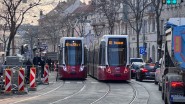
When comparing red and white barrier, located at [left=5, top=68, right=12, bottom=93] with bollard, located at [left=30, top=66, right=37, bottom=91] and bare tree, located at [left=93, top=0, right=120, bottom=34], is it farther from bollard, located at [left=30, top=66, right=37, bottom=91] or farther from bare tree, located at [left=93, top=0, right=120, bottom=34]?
bare tree, located at [left=93, top=0, right=120, bottom=34]

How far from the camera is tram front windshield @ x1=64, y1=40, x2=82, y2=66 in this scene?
43.9 m

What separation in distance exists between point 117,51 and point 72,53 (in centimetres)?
595

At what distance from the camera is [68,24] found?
108312 mm

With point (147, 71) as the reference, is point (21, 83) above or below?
below

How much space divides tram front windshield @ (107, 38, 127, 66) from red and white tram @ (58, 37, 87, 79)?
17.7ft

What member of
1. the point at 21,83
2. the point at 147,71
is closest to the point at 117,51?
the point at 147,71

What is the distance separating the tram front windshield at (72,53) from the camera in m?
43.9

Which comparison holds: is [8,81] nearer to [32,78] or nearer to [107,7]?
[32,78]

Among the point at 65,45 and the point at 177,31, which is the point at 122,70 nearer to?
the point at 65,45

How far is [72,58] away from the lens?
4400cm

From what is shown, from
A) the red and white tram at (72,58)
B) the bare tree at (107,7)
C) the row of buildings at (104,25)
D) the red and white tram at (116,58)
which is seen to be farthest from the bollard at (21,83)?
the bare tree at (107,7)

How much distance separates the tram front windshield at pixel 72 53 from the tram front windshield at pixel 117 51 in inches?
212

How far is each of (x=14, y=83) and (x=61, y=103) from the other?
324 inches

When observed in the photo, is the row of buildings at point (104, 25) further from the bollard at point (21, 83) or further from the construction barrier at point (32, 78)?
the bollard at point (21, 83)
